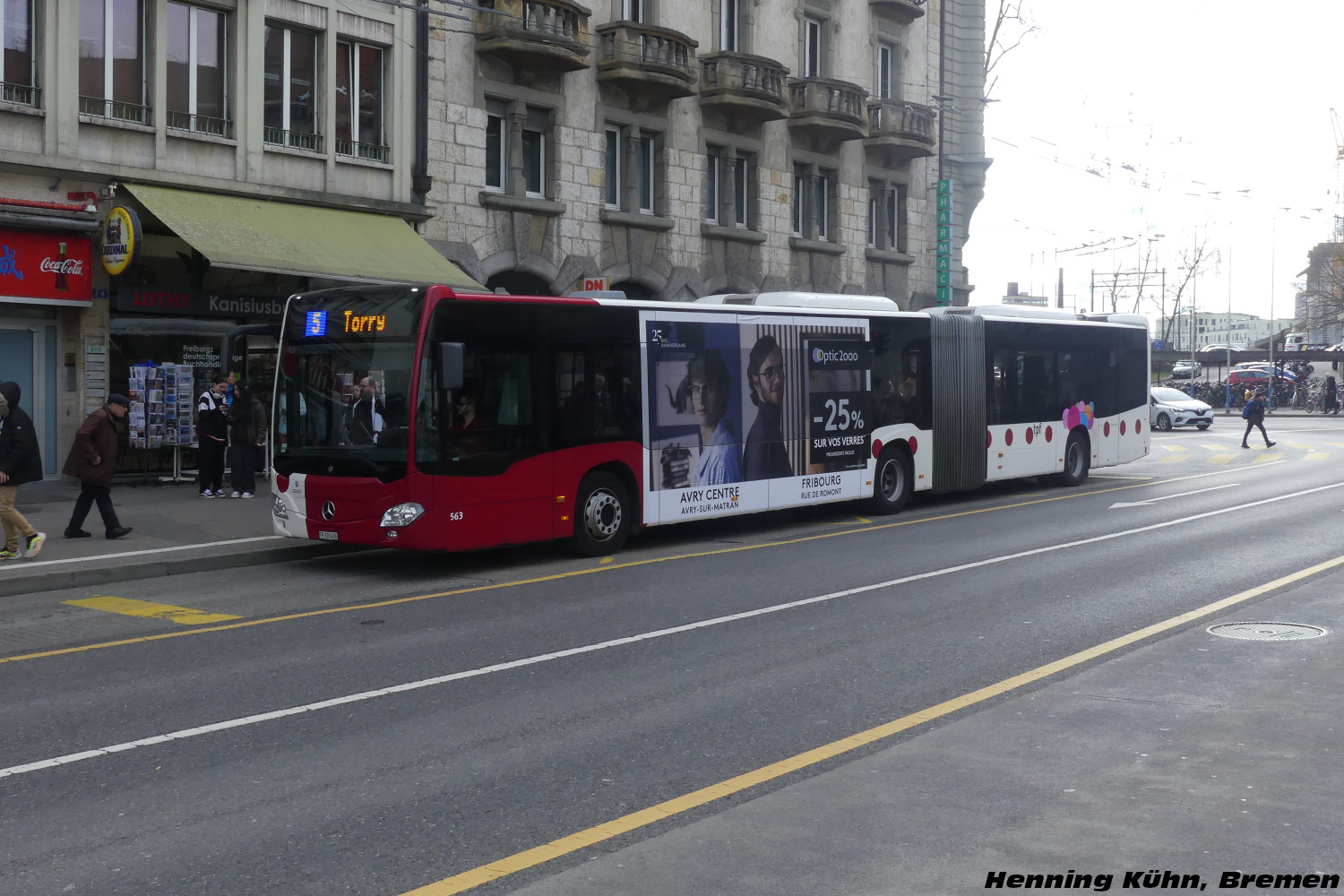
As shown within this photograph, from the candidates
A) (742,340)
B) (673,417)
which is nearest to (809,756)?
(673,417)

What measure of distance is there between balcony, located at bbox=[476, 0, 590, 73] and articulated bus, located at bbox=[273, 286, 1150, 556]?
8.62 m

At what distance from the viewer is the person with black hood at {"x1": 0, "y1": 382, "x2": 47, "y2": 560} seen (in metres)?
13.7

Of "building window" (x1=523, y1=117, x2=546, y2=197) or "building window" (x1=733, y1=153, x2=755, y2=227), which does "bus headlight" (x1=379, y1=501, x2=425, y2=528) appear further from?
"building window" (x1=733, y1=153, x2=755, y2=227)

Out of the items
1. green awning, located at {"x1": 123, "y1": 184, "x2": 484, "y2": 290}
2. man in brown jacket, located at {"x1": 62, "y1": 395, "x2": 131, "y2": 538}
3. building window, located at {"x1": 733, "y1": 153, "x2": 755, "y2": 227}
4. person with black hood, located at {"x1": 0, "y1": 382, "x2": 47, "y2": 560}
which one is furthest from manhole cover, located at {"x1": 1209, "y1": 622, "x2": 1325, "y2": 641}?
building window, located at {"x1": 733, "y1": 153, "x2": 755, "y2": 227}

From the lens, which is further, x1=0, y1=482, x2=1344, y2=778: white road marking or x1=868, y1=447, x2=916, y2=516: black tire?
x1=868, y1=447, x2=916, y2=516: black tire

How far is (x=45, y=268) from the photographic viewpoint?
61.9ft

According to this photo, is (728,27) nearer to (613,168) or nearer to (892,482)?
(613,168)

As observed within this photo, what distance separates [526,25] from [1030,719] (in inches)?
780

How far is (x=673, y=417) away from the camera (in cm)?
1585

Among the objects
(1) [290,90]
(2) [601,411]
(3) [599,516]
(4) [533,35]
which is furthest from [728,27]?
(3) [599,516]

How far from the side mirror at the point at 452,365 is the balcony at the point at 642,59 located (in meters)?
14.7

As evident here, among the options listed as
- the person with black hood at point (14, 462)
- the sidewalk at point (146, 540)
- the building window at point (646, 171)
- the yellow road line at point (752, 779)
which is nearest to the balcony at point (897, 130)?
the building window at point (646, 171)

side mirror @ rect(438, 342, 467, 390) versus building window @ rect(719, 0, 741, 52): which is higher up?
building window @ rect(719, 0, 741, 52)

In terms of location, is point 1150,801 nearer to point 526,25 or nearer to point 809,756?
point 809,756
